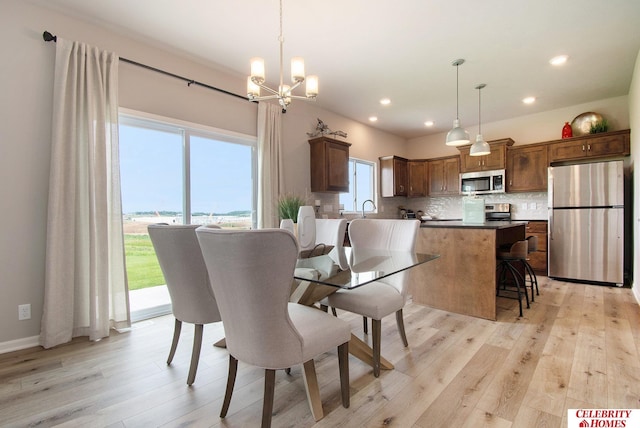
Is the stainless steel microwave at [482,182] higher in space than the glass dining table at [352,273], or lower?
higher

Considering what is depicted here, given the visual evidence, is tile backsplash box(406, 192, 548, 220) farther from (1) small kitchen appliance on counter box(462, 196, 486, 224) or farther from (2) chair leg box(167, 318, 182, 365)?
(2) chair leg box(167, 318, 182, 365)

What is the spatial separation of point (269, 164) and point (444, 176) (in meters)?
3.95

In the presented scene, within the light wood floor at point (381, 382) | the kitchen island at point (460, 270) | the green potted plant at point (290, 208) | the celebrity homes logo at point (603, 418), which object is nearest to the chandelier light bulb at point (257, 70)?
the green potted plant at point (290, 208)

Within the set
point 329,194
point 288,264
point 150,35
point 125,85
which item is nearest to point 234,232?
point 288,264

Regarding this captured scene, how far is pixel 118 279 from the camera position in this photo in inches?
103

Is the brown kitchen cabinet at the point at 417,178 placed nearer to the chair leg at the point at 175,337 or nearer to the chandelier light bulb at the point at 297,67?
the chandelier light bulb at the point at 297,67

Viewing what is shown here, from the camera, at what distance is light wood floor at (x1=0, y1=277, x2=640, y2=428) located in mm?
1508

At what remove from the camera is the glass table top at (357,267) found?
1.52 m

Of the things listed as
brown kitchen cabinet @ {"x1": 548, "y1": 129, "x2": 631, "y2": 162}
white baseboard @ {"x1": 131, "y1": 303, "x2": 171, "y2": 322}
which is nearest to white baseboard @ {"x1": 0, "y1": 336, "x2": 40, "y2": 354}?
white baseboard @ {"x1": 131, "y1": 303, "x2": 171, "y2": 322}

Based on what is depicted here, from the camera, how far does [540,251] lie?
4672mm

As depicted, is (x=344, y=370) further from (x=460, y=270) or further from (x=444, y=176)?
(x=444, y=176)

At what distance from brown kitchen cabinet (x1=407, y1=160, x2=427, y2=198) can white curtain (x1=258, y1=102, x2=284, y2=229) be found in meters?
3.50

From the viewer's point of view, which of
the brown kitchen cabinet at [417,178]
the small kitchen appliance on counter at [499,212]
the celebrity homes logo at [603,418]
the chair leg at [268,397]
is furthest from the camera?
the brown kitchen cabinet at [417,178]

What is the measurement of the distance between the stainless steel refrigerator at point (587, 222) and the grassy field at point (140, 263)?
5.47m
